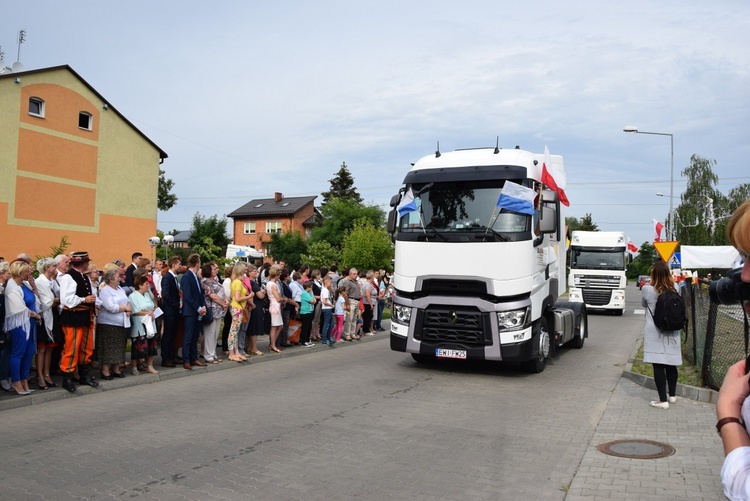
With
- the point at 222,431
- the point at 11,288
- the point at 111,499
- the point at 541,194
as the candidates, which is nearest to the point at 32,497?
the point at 111,499

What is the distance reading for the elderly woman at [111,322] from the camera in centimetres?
991

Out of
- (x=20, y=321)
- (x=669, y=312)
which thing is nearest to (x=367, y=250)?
(x=20, y=321)

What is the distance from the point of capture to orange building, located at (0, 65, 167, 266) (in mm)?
29453

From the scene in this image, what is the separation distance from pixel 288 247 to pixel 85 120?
128 feet

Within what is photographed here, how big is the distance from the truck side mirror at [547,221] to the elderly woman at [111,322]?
709 cm

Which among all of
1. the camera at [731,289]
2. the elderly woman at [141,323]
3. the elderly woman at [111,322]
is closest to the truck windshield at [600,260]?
the elderly woman at [141,323]

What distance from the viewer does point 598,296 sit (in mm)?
27562

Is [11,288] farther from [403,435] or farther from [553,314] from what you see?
[553,314]

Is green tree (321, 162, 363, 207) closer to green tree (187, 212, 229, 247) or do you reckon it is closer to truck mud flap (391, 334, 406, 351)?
green tree (187, 212, 229, 247)

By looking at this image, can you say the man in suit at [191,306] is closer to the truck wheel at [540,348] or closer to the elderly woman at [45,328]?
the elderly woman at [45,328]

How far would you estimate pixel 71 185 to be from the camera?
32.4m

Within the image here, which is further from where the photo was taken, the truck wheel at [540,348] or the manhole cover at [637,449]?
the truck wheel at [540,348]

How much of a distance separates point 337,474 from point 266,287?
8.72 m

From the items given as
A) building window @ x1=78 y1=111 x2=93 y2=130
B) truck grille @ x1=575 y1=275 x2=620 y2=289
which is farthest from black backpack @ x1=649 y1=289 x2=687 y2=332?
building window @ x1=78 y1=111 x2=93 y2=130
